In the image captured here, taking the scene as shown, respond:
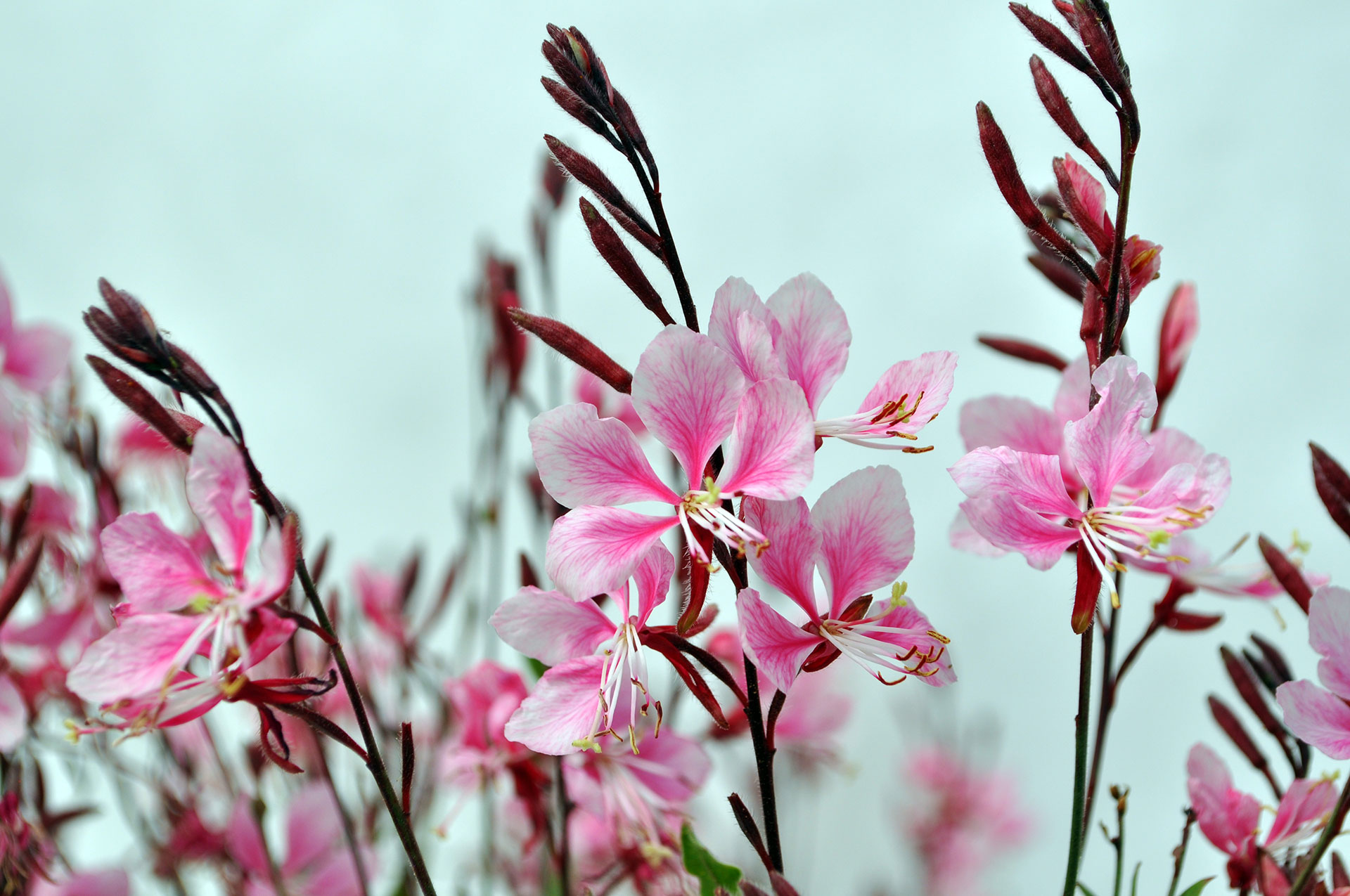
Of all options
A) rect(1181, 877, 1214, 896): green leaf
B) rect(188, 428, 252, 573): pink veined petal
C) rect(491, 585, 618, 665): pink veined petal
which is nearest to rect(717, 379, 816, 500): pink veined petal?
rect(491, 585, 618, 665): pink veined petal

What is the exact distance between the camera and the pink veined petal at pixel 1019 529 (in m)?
0.47

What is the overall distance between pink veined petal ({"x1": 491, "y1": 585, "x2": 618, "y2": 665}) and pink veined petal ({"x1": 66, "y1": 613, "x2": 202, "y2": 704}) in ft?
0.45

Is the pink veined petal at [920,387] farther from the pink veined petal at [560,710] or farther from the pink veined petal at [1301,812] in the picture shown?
the pink veined petal at [1301,812]

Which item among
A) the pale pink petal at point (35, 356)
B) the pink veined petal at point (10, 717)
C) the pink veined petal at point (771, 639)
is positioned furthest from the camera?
the pale pink petal at point (35, 356)

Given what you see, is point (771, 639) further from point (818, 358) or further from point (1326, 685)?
point (1326, 685)

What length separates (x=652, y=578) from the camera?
1.53 feet

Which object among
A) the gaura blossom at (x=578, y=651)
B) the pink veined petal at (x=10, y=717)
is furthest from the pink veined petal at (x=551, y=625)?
the pink veined petal at (x=10, y=717)

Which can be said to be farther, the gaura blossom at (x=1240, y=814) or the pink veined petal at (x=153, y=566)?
the gaura blossom at (x=1240, y=814)

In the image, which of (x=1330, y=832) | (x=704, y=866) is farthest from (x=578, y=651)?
(x=1330, y=832)

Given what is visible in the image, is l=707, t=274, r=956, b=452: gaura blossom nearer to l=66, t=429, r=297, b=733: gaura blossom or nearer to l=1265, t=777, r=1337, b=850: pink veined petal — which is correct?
l=66, t=429, r=297, b=733: gaura blossom

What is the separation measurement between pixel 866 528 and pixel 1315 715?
246 mm

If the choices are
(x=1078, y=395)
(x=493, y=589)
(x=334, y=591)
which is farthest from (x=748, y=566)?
(x=493, y=589)

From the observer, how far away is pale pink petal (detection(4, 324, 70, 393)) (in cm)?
100

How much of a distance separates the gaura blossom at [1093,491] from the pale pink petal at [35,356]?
939 mm
